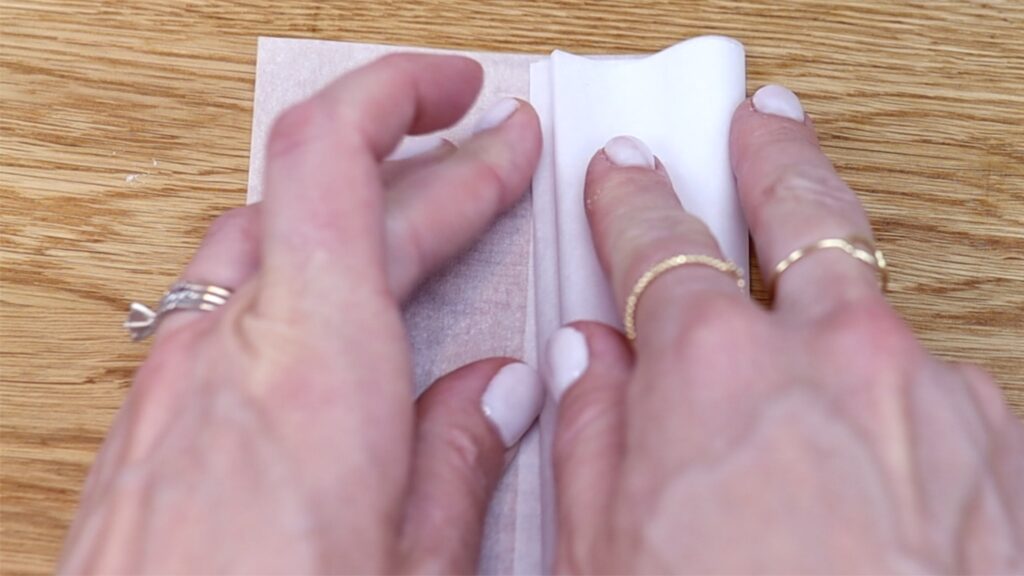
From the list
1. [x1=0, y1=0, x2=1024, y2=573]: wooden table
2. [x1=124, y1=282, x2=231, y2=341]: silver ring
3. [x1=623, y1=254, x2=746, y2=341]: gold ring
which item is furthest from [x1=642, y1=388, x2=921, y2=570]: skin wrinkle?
[x1=124, y1=282, x2=231, y2=341]: silver ring

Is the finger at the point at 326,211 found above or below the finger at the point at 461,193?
above

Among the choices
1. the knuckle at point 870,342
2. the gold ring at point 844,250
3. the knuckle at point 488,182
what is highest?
the knuckle at point 488,182

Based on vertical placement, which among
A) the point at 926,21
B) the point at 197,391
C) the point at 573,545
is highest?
the point at 926,21

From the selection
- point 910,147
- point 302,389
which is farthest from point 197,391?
point 910,147

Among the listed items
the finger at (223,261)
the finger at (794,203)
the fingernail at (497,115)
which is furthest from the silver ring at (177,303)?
the finger at (794,203)

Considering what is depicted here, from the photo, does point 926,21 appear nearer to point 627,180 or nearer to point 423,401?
point 627,180

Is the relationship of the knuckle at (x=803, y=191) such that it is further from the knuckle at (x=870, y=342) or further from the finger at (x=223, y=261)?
the finger at (x=223, y=261)
